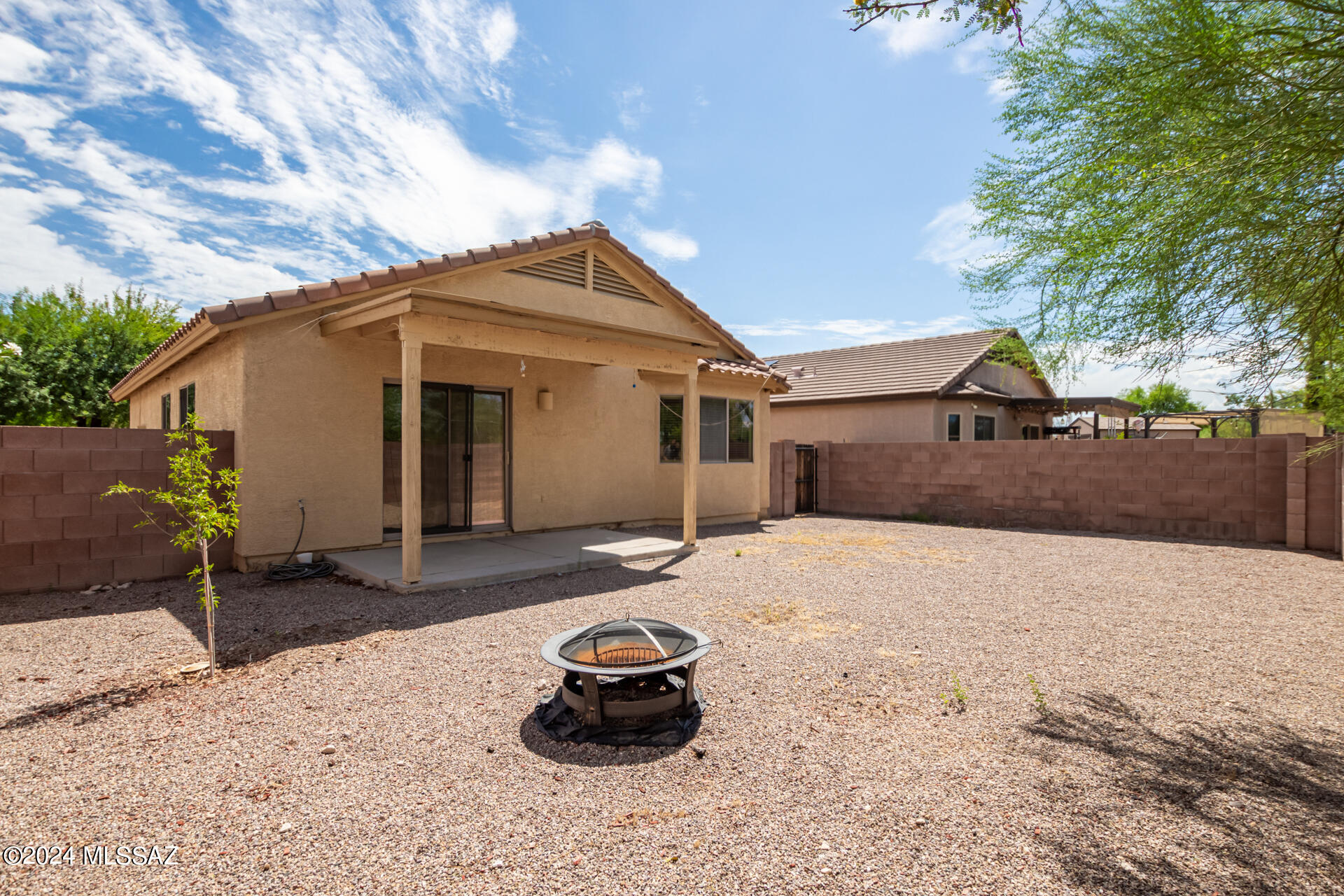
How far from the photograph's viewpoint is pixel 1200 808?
266cm

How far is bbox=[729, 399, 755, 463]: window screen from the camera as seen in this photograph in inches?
492

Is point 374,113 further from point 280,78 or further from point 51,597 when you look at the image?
point 51,597

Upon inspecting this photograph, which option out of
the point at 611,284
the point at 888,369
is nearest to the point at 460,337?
the point at 611,284

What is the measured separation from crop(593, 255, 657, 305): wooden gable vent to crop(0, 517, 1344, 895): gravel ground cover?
479 centimetres

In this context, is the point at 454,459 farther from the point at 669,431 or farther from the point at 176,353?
the point at 176,353

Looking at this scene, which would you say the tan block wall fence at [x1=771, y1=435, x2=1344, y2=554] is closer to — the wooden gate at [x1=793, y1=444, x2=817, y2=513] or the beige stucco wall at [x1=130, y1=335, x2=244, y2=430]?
the wooden gate at [x1=793, y1=444, x2=817, y2=513]

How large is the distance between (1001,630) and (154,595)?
8.43 metres

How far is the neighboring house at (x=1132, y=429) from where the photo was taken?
1493 centimetres

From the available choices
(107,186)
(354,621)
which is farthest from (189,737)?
(107,186)

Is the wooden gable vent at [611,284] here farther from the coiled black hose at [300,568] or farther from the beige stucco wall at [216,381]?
the coiled black hose at [300,568]

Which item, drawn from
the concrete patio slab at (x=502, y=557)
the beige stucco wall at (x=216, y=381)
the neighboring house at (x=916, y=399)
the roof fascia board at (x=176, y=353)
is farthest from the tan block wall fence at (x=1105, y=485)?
the roof fascia board at (x=176, y=353)

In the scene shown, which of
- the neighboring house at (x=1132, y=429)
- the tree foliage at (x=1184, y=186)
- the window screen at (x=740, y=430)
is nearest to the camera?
the tree foliage at (x=1184, y=186)

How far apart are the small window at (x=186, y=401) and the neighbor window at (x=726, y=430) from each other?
8352 mm

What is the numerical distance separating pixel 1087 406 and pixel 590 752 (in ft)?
61.1
